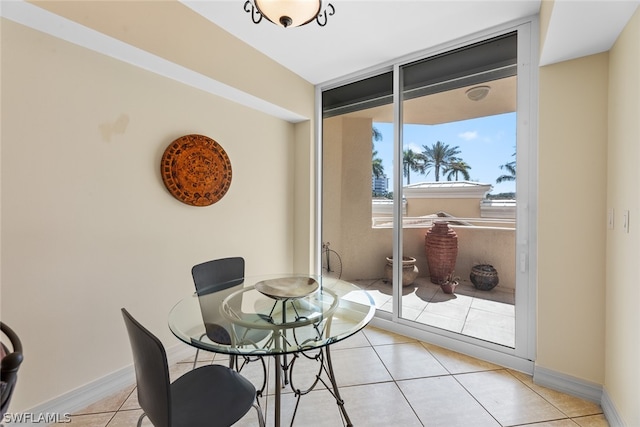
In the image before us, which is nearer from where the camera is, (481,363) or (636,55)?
(636,55)

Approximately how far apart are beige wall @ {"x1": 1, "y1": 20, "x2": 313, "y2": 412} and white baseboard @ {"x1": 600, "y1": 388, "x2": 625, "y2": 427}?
2779mm

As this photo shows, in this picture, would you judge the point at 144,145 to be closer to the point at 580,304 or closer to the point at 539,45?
the point at 539,45

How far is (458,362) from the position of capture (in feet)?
7.03

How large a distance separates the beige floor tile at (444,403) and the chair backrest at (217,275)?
4.61 ft

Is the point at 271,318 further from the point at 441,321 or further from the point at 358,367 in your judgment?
the point at 441,321

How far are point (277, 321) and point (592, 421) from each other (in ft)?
6.19

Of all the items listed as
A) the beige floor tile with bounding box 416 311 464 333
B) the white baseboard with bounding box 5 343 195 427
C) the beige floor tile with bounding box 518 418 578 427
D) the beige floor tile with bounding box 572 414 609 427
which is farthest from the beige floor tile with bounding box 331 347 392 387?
A: the white baseboard with bounding box 5 343 195 427

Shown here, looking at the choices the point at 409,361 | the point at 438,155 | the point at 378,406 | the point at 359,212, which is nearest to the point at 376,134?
the point at 438,155

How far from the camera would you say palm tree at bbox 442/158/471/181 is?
234 centimetres

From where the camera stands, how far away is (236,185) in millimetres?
2572

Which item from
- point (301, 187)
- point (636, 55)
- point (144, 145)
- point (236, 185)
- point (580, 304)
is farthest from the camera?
point (301, 187)

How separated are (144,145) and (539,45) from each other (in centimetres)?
282

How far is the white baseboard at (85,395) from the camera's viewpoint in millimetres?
1511

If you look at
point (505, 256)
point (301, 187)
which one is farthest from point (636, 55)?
point (301, 187)
